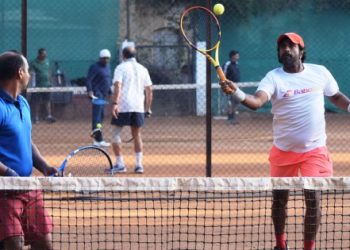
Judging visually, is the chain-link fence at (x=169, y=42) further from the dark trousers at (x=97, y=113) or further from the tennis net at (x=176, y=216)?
the tennis net at (x=176, y=216)

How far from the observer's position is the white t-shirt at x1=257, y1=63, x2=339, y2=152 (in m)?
7.52

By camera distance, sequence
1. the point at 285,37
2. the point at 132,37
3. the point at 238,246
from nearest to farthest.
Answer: the point at 285,37 → the point at 238,246 → the point at 132,37

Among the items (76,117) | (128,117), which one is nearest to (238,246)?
(128,117)

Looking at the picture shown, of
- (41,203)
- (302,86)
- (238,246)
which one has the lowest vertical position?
(238,246)

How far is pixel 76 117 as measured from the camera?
962 inches

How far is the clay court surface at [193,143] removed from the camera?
47.3ft

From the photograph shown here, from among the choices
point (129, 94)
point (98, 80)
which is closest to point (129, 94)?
point (129, 94)

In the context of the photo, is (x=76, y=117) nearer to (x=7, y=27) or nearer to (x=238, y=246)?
(x=7, y=27)

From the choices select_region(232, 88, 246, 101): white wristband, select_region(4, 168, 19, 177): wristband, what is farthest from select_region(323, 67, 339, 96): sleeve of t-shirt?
select_region(4, 168, 19, 177): wristband

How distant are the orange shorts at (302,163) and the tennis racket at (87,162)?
3025mm

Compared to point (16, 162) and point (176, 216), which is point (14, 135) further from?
point (176, 216)

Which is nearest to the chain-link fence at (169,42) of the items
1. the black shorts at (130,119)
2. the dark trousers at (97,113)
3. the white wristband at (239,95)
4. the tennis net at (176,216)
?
the dark trousers at (97,113)

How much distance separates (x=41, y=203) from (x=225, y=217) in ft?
11.9

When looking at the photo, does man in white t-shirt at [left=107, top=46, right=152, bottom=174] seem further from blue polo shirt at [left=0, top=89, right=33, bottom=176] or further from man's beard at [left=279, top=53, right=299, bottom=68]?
blue polo shirt at [left=0, top=89, right=33, bottom=176]
